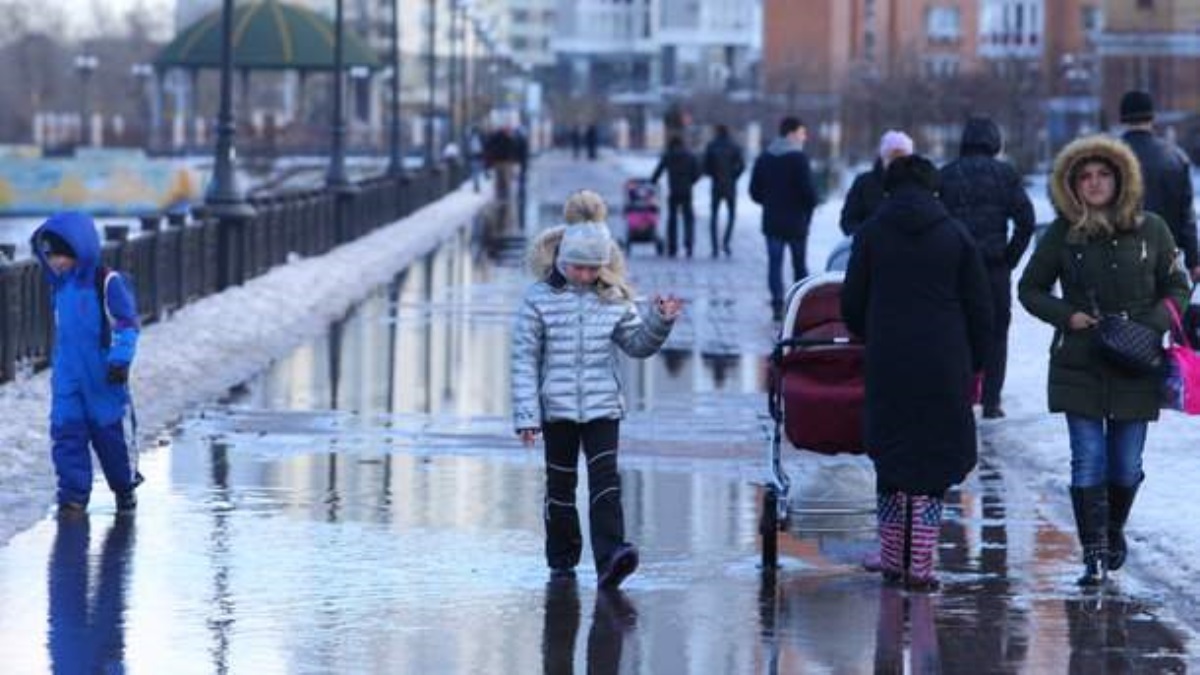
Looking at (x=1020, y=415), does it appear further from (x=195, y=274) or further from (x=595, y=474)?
(x=195, y=274)

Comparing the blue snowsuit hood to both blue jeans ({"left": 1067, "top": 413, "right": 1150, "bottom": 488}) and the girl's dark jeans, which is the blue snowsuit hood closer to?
the girl's dark jeans

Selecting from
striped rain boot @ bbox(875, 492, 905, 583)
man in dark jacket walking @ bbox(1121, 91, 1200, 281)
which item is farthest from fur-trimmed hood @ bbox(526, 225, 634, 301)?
man in dark jacket walking @ bbox(1121, 91, 1200, 281)

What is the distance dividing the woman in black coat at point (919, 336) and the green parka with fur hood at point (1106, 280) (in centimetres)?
31

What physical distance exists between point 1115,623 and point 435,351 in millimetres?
13000

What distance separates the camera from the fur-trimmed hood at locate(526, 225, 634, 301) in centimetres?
1155

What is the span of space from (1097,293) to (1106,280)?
57 mm

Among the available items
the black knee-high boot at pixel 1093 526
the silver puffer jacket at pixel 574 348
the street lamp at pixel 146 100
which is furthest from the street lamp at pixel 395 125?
the street lamp at pixel 146 100

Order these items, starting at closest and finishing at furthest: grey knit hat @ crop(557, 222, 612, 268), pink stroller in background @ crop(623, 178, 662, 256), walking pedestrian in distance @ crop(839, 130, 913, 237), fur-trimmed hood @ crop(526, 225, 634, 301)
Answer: grey knit hat @ crop(557, 222, 612, 268) < fur-trimmed hood @ crop(526, 225, 634, 301) < walking pedestrian in distance @ crop(839, 130, 913, 237) < pink stroller in background @ crop(623, 178, 662, 256)

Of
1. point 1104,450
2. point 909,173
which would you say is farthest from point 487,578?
point 1104,450

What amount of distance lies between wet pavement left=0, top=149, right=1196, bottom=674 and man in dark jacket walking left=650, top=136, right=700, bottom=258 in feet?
61.5

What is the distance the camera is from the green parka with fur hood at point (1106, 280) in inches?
450

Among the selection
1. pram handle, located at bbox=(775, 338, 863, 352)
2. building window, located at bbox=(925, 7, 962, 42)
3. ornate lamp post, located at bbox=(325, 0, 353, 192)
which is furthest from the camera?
building window, located at bbox=(925, 7, 962, 42)

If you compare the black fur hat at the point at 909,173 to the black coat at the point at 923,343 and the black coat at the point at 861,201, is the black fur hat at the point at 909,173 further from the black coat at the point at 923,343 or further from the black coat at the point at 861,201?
the black coat at the point at 861,201

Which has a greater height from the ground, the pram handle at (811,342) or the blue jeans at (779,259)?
the pram handle at (811,342)
